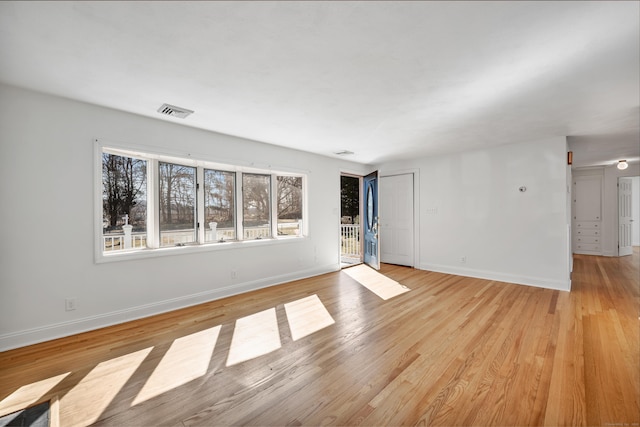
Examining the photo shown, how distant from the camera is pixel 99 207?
116 inches

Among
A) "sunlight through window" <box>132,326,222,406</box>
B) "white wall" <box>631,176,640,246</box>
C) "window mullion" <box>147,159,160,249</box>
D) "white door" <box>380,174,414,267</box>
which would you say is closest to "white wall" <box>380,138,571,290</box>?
"white door" <box>380,174,414,267</box>

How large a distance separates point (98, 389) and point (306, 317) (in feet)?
6.36

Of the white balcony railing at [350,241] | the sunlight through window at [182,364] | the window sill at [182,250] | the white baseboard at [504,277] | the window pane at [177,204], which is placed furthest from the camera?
the white balcony railing at [350,241]

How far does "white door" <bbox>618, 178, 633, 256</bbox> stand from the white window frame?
28.6ft

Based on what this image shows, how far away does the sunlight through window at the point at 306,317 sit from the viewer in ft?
9.37

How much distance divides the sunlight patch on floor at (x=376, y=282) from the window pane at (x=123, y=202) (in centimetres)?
346

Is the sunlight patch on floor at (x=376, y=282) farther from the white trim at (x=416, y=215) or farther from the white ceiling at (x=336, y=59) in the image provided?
the white ceiling at (x=336, y=59)

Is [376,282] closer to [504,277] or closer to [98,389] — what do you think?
[504,277]

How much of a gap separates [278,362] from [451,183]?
483 centimetres

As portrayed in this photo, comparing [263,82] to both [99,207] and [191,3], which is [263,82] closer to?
[191,3]

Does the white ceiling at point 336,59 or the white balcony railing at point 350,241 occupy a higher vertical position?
the white ceiling at point 336,59

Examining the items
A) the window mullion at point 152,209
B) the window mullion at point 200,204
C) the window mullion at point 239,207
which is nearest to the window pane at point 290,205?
the window mullion at point 239,207

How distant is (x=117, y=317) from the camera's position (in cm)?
304

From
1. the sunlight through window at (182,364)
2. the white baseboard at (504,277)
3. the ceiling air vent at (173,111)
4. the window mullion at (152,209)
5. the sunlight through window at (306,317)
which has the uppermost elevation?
the ceiling air vent at (173,111)
